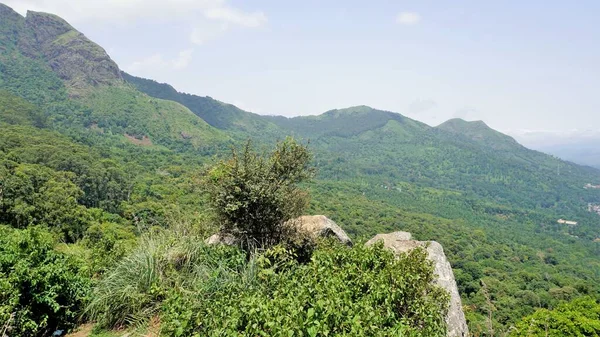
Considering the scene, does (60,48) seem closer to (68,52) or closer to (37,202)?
(68,52)

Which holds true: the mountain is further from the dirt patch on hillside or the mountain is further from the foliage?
the foliage

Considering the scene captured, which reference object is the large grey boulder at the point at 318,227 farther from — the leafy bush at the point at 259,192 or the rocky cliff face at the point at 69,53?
the rocky cliff face at the point at 69,53

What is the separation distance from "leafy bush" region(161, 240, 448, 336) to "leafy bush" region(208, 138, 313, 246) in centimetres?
189

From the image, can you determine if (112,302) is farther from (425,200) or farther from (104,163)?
(425,200)

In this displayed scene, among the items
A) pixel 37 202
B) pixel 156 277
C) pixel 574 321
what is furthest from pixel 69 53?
pixel 574 321

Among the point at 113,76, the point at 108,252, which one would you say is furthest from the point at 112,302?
the point at 113,76

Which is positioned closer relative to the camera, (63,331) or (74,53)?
(63,331)

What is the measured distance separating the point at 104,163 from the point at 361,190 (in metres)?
96.6

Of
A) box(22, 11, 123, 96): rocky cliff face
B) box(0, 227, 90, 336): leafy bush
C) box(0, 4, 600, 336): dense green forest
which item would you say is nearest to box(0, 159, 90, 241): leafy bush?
box(0, 4, 600, 336): dense green forest

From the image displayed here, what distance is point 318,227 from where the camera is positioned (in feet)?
32.0

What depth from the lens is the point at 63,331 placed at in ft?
20.7

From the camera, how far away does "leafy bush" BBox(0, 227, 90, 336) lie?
5.69 meters

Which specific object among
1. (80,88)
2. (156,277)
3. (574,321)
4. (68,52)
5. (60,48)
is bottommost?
(574,321)

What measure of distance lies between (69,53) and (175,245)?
196821 mm
